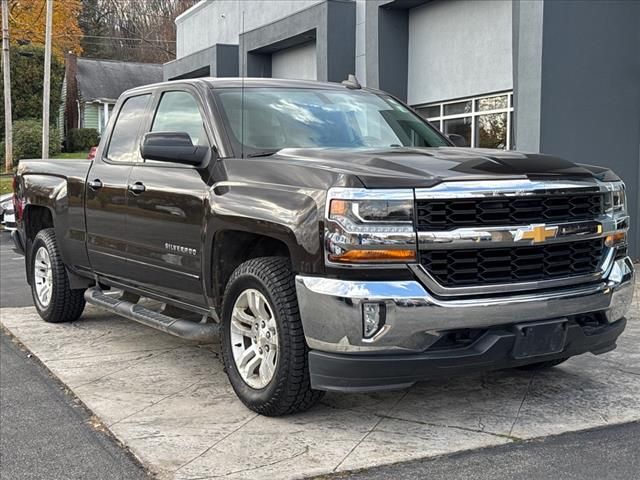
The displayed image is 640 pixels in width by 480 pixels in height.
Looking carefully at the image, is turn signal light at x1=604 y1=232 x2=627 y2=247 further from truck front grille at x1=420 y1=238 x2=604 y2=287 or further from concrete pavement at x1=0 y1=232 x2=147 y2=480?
concrete pavement at x1=0 y1=232 x2=147 y2=480

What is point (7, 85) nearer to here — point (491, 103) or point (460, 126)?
point (460, 126)

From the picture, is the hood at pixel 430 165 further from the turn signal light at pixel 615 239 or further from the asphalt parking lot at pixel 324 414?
the asphalt parking lot at pixel 324 414

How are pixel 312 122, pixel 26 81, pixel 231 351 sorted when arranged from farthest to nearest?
pixel 26 81 < pixel 312 122 < pixel 231 351

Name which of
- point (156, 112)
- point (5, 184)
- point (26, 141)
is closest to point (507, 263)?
point (156, 112)

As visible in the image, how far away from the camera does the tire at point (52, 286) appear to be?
675 centimetres

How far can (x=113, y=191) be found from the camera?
5.64 metres

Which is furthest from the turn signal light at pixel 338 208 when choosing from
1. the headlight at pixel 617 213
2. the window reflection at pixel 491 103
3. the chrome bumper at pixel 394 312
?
the window reflection at pixel 491 103

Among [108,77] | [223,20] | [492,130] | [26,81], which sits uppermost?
[108,77]

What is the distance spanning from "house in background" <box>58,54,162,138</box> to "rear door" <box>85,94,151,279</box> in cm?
3776

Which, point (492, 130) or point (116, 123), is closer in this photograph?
point (116, 123)

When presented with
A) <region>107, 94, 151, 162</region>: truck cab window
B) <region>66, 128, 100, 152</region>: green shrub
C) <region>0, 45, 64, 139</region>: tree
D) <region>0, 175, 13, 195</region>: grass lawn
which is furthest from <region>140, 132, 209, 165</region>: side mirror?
<region>66, 128, 100, 152</region>: green shrub

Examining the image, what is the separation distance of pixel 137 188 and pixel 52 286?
2.07 metres

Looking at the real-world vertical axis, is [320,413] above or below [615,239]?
below

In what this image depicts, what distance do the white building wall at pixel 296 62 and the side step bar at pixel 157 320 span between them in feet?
39.1
